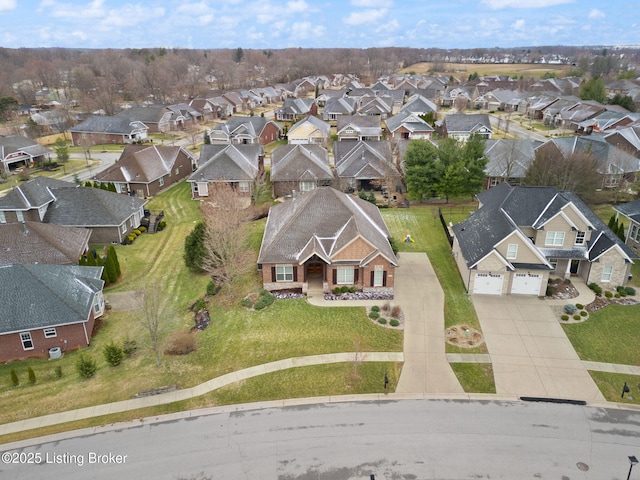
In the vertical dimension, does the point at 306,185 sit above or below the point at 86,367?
above

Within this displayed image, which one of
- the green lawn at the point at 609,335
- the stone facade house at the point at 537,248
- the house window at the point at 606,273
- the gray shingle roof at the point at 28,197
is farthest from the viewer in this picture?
the gray shingle roof at the point at 28,197

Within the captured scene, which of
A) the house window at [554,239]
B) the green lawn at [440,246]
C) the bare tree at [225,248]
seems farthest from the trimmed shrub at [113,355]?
the house window at [554,239]

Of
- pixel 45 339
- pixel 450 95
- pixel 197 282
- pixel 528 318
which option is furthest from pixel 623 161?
pixel 450 95

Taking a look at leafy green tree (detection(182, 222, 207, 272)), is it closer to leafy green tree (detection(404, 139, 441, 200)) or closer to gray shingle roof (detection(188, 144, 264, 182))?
gray shingle roof (detection(188, 144, 264, 182))

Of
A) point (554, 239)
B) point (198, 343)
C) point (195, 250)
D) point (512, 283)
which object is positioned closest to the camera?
point (198, 343)

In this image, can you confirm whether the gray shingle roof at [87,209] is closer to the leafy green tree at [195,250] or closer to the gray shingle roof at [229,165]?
the leafy green tree at [195,250]

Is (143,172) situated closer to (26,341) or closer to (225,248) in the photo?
(225,248)

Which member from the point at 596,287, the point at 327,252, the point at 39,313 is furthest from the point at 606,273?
the point at 39,313

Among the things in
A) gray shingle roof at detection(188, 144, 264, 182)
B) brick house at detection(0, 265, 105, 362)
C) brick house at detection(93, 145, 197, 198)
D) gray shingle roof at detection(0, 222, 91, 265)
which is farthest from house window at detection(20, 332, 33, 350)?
brick house at detection(93, 145, 197, 198)
